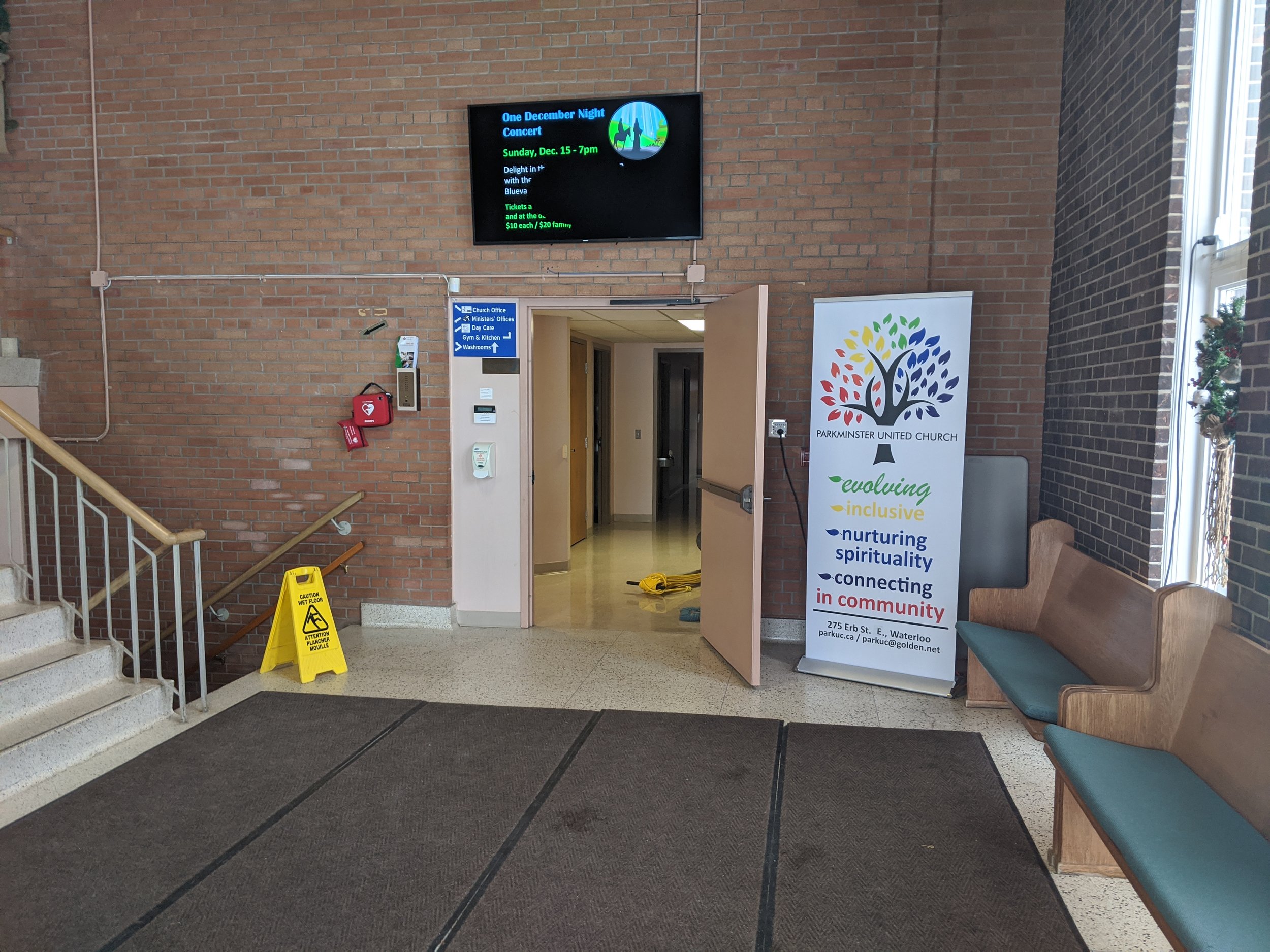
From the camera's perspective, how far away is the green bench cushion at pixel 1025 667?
3.20 metres

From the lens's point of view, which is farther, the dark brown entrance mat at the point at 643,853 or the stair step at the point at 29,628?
the stair step at the point at 29,628

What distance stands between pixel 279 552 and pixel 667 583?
2.76m

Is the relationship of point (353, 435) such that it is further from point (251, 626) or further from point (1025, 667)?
point (1025, 667)

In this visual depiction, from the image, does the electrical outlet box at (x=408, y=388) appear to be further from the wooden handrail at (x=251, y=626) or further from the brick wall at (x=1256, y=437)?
the brick wall at (x=1256, y=437)

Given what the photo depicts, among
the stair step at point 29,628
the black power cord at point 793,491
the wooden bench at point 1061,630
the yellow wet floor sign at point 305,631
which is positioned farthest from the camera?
the black power cord at point 793,491

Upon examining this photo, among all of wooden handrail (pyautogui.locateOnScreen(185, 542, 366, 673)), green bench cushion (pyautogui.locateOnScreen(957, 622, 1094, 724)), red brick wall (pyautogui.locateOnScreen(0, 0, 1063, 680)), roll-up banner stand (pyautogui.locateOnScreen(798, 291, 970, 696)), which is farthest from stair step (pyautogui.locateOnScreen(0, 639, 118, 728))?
green bench cushion (pyautogui.locateOnScreen(957, 622, 1094, 724))

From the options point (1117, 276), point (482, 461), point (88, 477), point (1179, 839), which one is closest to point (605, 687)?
point (482, 461)

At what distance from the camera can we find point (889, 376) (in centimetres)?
444

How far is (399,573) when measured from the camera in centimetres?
557

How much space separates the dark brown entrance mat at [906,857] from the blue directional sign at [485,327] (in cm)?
295

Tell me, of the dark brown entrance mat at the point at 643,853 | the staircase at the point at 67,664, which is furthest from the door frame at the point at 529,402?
the staircase at the point at 67,664

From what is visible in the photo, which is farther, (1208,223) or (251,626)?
(251,626)

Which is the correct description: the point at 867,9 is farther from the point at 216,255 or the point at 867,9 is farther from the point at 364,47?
the point at 216,255

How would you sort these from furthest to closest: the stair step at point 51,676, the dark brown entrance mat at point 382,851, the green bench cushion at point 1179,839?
the stair step at point 51,676 → the dark brown entrance mat at point 382,851 → the green bench cushion at point 1179,839
